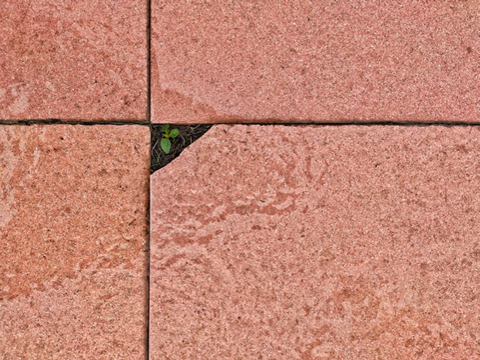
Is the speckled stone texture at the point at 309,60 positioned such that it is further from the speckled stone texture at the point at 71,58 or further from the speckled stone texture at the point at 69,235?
the speckled stone texture at the point at 69,235

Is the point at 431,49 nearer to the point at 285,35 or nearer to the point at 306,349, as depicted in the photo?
the point at 285,35

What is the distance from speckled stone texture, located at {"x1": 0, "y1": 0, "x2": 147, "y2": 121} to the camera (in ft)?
4.26

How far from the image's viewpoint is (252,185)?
1.30 metres

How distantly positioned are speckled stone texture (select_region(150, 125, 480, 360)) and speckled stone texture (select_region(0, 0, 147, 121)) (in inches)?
10.7

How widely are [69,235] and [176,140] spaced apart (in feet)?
1.30

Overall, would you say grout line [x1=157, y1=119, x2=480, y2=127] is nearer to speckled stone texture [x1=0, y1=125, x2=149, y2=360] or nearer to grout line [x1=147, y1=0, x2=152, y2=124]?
grout line [x1=147, y1=0, x2=152, y2=124]

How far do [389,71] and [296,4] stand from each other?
12.6 inches

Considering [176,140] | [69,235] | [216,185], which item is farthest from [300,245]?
[69,235]

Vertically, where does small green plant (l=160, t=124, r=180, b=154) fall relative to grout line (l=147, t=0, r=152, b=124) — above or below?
below

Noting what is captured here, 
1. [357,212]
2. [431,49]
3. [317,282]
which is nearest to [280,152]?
[357,212]

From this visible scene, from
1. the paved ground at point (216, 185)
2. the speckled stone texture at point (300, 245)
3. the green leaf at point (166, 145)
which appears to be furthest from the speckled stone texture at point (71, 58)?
the speckled stone texture at point (300, 245)

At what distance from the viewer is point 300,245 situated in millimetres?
1304

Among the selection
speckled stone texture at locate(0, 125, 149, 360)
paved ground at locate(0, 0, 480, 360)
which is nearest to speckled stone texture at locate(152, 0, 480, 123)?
paved ground at locate(0, 0, 480, 360)

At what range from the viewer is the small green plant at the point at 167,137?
131cm
